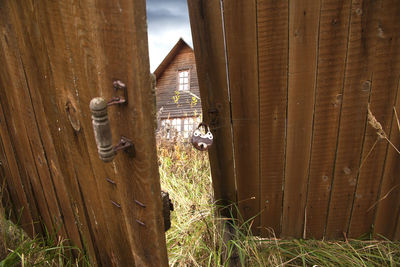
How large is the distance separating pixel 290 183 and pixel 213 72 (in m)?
1.02

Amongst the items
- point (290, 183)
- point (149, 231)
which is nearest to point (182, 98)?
point (290, 183)

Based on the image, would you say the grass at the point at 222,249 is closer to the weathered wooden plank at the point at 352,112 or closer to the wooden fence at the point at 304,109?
the wooden fence at the point at 304,109

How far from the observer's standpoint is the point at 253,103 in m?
1.68

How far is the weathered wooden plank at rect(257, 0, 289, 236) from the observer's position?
4.80ft

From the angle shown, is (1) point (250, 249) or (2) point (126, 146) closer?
(2) point (126, 146)

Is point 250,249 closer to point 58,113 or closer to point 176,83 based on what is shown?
point 58,113

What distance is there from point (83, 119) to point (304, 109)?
A: 1.34 m

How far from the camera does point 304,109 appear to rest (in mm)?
1652

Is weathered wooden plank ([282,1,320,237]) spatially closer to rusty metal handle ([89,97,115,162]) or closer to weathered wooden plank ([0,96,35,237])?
rusty metal handle ([89,97,115,162])

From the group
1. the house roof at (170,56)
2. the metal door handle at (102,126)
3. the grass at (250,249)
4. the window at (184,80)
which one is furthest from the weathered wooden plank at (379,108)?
the house roof at (170,56)

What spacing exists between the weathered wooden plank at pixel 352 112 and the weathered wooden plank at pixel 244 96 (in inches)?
22.1

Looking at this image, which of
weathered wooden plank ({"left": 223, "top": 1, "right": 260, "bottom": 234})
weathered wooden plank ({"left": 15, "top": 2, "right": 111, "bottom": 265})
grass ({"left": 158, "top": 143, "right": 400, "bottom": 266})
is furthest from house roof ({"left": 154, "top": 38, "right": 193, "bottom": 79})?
weathered wooden plank ({"left": 15, "top": 2, "right": 111, "bottom": 265})

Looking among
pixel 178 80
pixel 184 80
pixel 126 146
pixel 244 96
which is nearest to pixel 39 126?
pixel 126 146

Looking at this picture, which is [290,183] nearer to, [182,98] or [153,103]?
[153,103]
